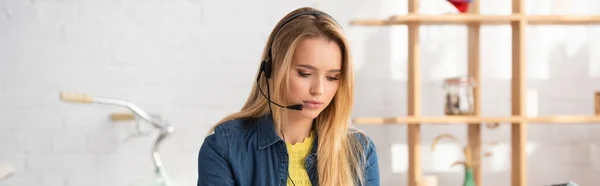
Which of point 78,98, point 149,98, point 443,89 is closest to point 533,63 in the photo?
point 443,89

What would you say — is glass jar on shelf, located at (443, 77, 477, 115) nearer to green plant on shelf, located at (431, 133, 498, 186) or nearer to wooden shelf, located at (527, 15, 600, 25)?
green plant on shelf, located at (431, 133, 498, 186)

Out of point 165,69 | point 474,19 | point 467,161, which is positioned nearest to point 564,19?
point 474,19

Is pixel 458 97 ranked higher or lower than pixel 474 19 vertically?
lower

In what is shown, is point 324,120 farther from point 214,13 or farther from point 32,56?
point 32,56

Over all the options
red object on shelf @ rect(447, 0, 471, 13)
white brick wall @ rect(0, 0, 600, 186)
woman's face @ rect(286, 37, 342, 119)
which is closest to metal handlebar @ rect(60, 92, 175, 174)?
white brick wall @ rect(0, 0, 600, 186)

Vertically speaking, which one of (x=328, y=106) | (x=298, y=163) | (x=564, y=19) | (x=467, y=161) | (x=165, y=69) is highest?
(x=564, y=19)

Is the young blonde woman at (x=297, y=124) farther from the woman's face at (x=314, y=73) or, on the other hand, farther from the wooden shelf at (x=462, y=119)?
the wooden shelf at (x=462, y=119)

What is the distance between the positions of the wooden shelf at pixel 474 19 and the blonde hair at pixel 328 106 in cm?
128

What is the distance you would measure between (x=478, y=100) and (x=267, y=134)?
1.65m

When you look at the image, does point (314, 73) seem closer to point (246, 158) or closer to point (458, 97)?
point (246, 158)

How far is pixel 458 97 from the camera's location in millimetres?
3234

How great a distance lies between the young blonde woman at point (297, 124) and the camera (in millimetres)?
1773

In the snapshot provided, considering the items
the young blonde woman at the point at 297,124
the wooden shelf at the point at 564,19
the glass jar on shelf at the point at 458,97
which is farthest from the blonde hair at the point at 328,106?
the wooden shelf at the point at 564,19

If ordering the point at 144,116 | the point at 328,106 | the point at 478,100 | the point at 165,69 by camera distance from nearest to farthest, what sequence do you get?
1. the point at 328,106
2. the point at 144,116
3. the point at 478,100
4. the point at 165,69
